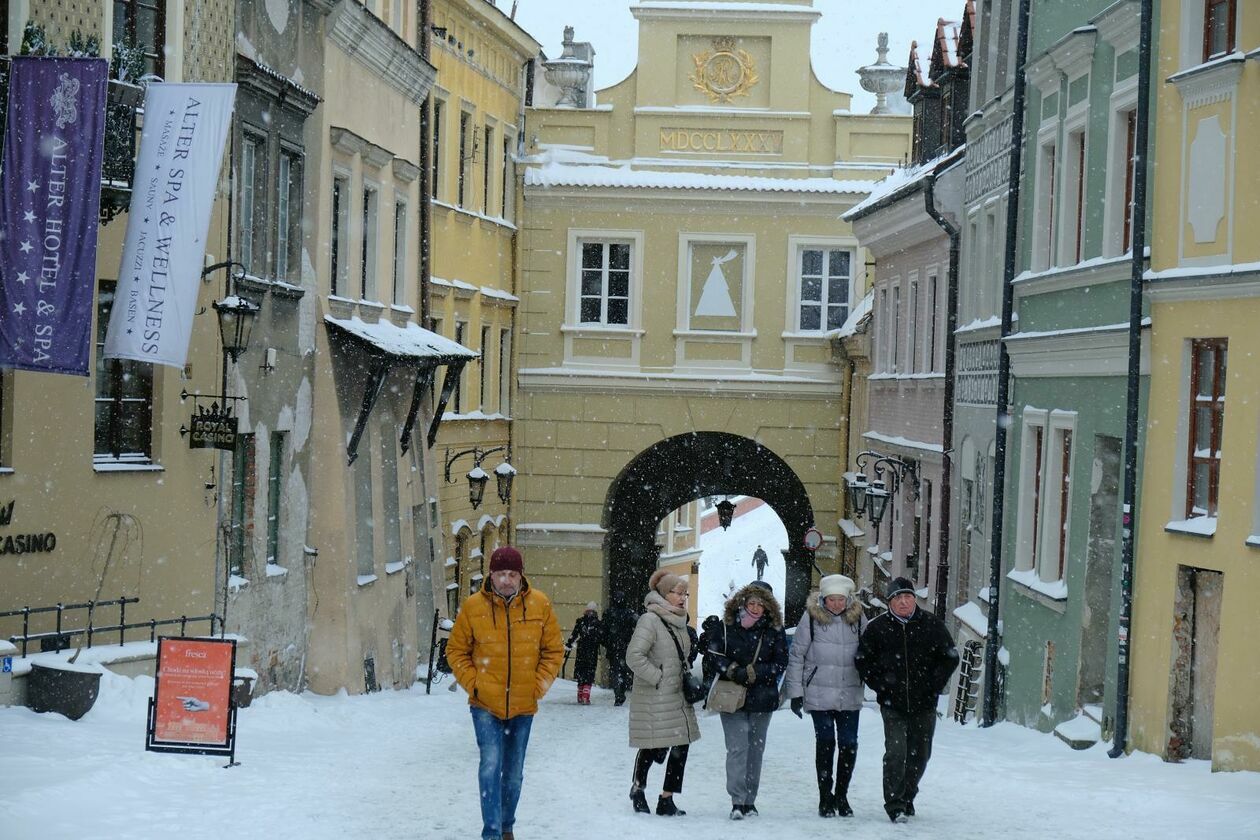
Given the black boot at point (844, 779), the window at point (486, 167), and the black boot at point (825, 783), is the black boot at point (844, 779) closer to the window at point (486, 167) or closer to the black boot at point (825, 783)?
the black boot at point (825, 783)

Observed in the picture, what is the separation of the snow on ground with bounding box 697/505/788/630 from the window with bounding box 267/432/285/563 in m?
38.6

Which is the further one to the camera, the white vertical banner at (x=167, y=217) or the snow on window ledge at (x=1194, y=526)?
the white vertical banner at (x=167, y=217)

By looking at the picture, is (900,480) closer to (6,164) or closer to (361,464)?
(361,464)

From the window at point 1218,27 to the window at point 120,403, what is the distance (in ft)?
29.1

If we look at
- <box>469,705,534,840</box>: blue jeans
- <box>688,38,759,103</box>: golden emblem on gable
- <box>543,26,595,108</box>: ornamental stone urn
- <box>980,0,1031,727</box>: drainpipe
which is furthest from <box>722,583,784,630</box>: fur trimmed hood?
<box>543,26,595,108</box>: ornamental stone urn

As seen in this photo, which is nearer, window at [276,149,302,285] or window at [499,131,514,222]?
window at [276,149,302,285]

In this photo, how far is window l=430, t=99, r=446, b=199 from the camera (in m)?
30.1

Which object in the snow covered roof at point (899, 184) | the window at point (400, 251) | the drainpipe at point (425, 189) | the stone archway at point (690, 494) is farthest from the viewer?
the stone archway at point (690, 494)

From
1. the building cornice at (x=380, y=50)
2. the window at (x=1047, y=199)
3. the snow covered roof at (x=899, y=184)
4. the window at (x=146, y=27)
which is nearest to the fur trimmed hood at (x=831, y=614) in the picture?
the window at (x=146, y=27)

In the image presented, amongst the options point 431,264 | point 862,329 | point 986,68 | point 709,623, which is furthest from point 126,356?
point 862,329

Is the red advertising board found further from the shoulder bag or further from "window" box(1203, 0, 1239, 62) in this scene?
"window" box(1203, 0, 1239, 62)

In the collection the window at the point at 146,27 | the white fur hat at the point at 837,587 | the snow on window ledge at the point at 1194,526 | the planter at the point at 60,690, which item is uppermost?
the window at the point at 146,27

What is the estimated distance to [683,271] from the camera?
35.6 metres

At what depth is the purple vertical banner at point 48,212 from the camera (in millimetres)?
13711
